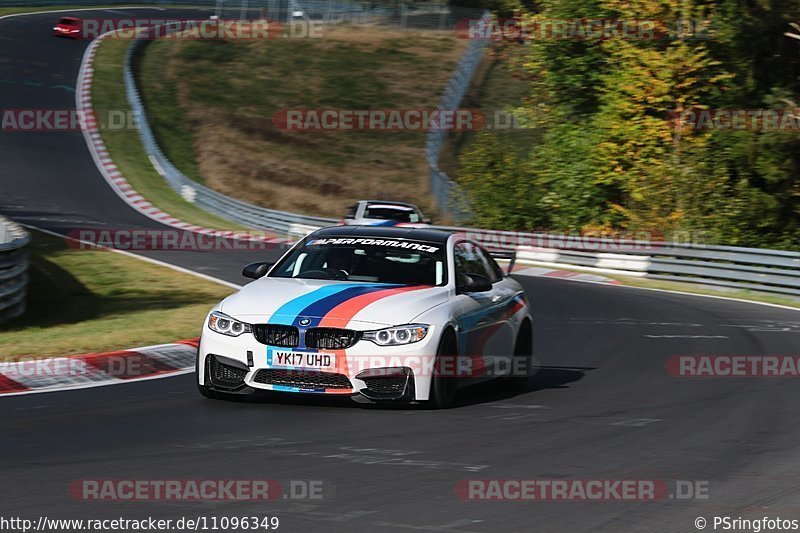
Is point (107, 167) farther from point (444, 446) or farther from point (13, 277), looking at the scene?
point (444, 446)

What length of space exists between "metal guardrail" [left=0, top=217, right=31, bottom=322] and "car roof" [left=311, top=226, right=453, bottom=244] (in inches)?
214

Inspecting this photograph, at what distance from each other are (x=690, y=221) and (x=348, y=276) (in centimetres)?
2285

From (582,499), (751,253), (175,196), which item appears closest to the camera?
(582,499)

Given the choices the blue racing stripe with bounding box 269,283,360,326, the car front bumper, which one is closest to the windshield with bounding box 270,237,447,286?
the blue racing stripe with bounding box 269,283,360,326

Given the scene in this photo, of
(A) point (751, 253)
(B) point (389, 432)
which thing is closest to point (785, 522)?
(B) point (389, 432)

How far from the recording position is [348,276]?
10.3m

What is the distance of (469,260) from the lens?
1098cm

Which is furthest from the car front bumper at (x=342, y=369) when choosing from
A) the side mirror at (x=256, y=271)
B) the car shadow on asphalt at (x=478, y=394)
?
the side mirror at (x=256, y=271)

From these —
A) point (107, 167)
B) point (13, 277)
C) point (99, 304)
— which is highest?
point (13, 277)

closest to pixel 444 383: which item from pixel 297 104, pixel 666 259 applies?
pixel 666 259

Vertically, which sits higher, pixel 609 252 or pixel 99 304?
pixel 99 304

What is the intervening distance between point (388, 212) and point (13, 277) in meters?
13.0

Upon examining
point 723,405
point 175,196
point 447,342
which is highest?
point 447,342

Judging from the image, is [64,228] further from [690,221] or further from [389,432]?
[389,432]
